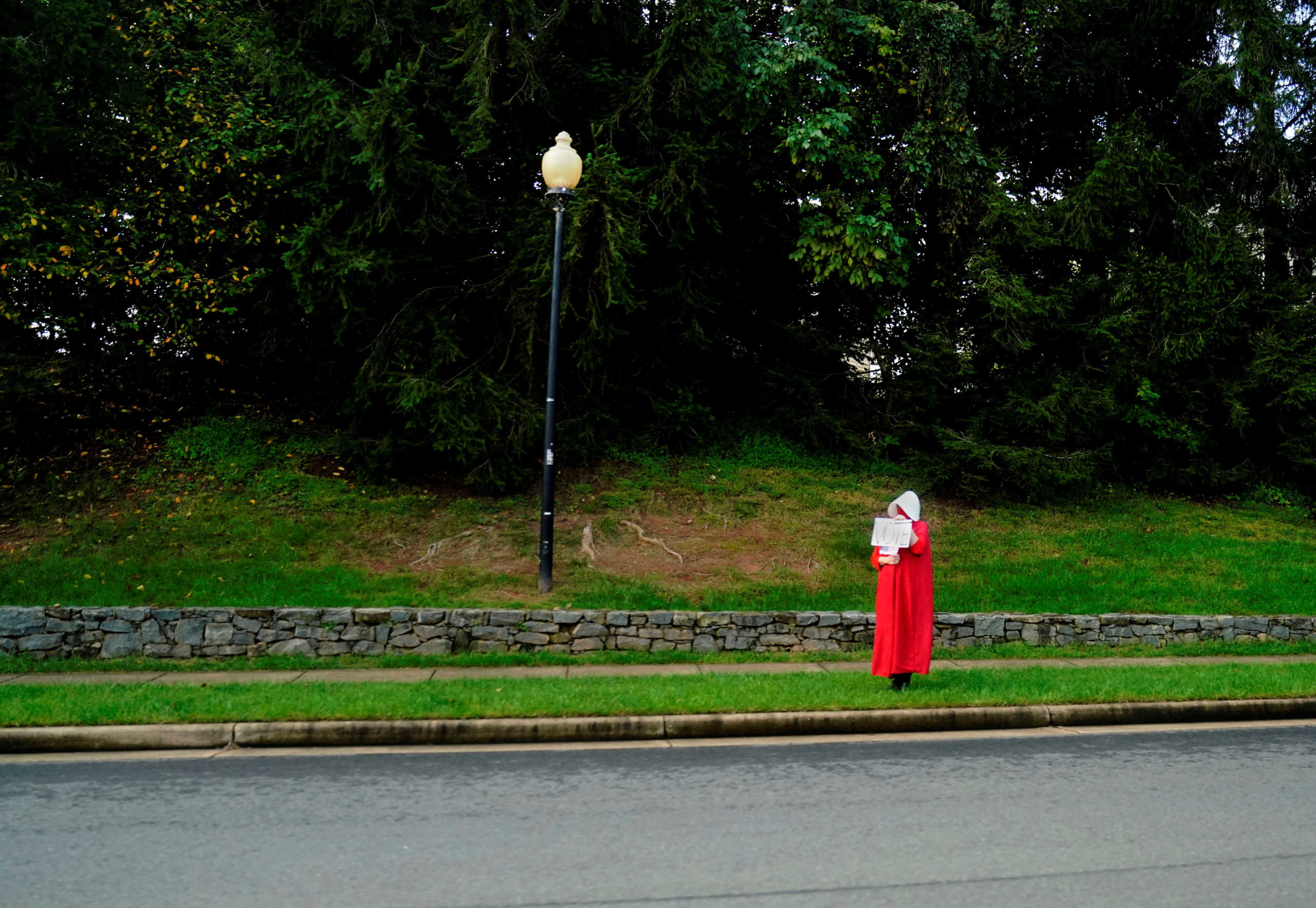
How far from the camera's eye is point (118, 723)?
7.29m

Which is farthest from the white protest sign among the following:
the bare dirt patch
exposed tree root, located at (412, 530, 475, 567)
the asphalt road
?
exposed tree root, located at (412, 530, 475, 567)

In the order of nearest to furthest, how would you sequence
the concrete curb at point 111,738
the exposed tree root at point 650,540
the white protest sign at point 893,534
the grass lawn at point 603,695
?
1. the concrete curb at point 111,738
2. the grass lawn at point 603,695
3. the white protest sign at point 893,534
4. the exposed tree root at point 650,540

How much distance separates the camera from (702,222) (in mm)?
17062

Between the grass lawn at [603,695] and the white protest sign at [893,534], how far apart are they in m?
1.28

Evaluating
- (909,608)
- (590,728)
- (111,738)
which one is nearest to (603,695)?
(590,728)

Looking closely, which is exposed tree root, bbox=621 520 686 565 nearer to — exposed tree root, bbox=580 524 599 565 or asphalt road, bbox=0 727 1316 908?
exposed tree root, bbox=580 524 599 565

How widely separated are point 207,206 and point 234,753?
456 inches

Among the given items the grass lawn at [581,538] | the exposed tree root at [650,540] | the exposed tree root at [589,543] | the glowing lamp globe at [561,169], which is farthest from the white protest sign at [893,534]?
the exposed tree root at [589,543]

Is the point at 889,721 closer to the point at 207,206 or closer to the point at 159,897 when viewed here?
the point at 159,897

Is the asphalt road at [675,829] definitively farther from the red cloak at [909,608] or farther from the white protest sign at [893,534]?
the white protest sign at [893,534]

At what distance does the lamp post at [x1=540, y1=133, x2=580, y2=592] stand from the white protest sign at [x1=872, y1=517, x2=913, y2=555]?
422cm

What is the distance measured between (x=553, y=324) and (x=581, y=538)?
3553mm

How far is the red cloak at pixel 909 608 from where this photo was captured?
853cm

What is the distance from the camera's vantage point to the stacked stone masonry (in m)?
10.6
